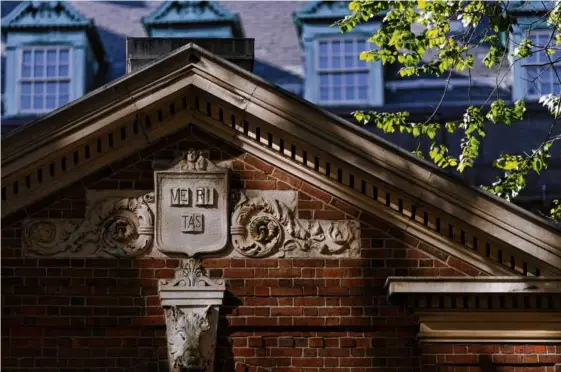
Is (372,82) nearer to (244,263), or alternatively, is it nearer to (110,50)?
(110,50)

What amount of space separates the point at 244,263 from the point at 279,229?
44 cm

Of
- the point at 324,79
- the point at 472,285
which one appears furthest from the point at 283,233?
the point at 324,79

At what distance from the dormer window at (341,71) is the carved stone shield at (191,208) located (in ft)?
38.2

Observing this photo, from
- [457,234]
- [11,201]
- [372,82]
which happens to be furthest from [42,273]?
[372,82]

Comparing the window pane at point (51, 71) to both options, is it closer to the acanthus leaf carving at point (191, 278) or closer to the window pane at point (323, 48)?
the window pane at point (323, 48)

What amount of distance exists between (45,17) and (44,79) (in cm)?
110

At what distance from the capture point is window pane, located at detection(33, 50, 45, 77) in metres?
26.4

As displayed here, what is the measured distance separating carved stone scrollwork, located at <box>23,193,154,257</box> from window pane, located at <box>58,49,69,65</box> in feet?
40.6

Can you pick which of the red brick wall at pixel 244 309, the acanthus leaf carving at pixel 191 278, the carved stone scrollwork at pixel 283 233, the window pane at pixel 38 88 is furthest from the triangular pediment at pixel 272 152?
the window pane at pixel 38 88

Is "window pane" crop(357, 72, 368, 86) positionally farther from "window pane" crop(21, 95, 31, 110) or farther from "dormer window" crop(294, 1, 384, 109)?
"window pane" crop(21, 95, 31, 110)

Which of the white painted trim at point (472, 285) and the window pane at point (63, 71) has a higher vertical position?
the window pane at point (63, 71)

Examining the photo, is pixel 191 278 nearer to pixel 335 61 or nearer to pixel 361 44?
pixel 361 44

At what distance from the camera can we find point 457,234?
14.1m

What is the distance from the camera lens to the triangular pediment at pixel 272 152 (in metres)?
14.0
